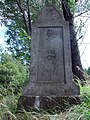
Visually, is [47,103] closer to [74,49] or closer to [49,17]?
[49,17]

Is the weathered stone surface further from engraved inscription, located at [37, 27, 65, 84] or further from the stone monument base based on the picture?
the stone monument base

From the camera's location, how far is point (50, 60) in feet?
18.2

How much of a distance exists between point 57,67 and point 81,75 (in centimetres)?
389

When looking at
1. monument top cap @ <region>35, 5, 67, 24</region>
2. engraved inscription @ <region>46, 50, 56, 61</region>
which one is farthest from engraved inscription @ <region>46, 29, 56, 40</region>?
engraved inscription @ <region>46, 50, 56, 61</region>

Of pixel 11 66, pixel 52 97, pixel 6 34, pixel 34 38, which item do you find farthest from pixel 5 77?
pixel 6 34

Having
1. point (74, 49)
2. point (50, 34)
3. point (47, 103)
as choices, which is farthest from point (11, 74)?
point (47, 103)

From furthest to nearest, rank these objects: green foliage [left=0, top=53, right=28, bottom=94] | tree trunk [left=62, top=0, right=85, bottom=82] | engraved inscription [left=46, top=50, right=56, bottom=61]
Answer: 1. tree trunk [left=62, top=0, right=85, bottom=82]
2. green foliage [left=0, top=53, right=28, bottom=94]
3. engraved inscription [left=46, top=50, right=56, bottom=61]

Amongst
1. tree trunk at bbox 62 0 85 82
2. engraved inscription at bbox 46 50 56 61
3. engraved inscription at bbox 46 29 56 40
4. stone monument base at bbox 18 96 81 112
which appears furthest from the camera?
tree trunk at bbox 62 0 85 82

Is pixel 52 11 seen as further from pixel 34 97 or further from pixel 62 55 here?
pixel 34 97

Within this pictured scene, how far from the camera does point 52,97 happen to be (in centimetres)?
512

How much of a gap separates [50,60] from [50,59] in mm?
21

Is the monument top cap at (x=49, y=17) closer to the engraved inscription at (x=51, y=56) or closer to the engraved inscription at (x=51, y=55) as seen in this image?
the engraved inscription at (x=51, y=56)

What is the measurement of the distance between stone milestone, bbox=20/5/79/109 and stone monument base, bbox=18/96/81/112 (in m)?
0.08

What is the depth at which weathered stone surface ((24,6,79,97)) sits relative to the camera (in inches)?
209
